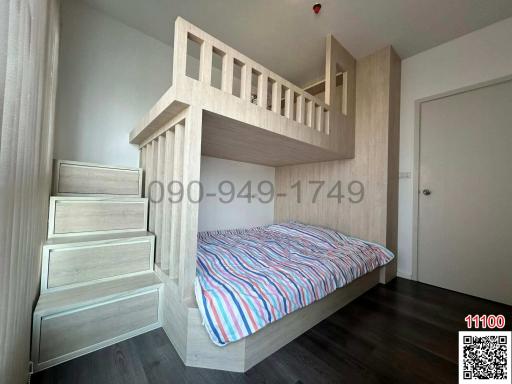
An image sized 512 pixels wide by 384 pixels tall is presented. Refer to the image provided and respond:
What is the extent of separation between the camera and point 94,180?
1.73m

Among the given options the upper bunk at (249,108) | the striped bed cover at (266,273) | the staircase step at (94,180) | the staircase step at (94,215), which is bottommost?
the striped bed cover at (266,273)

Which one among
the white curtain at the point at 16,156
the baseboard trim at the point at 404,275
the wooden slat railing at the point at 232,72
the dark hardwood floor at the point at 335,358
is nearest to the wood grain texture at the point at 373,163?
the baseboard trim at the point at 404,275

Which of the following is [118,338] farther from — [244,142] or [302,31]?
[302,31]

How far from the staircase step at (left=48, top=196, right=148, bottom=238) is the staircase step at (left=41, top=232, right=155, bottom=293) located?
9 centimetres

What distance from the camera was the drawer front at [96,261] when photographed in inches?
48.6

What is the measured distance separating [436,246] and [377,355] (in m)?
1.59

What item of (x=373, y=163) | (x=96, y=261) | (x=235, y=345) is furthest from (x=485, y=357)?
(x=96, y=261)

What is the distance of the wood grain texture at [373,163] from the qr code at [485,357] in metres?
0.94

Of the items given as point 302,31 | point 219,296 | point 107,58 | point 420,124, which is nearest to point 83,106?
point 107,58

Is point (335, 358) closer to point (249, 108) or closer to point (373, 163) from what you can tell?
point (249, 108)

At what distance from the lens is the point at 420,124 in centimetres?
230

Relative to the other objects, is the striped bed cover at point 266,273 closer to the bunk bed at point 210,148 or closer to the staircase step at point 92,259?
the bunk bed at point 210,148

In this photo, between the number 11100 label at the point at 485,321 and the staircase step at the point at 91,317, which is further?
the number 11100 label at the point at 485,321

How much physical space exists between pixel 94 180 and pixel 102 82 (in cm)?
101
